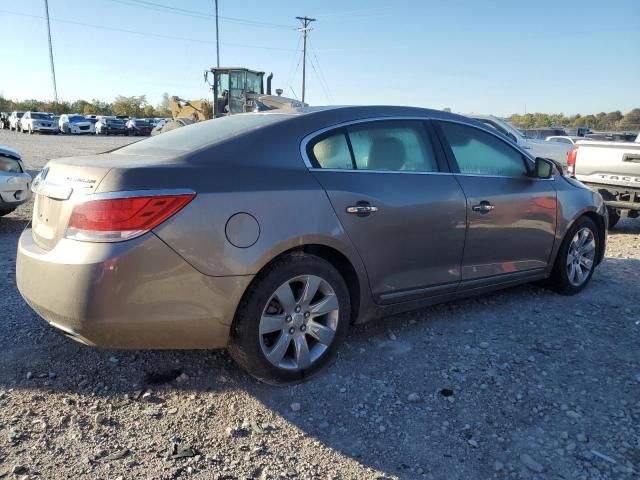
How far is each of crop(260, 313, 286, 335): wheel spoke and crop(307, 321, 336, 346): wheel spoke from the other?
0.62ft

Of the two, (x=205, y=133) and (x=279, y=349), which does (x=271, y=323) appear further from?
(x=205, y=133)

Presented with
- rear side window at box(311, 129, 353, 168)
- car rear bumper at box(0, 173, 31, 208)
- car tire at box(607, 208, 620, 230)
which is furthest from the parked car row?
rear side window at box(311, 129, 353, 168)

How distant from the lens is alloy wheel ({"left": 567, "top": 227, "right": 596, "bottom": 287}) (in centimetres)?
495

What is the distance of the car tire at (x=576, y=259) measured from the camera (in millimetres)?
4855

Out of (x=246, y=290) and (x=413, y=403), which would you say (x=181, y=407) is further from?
(x=413, y=403)

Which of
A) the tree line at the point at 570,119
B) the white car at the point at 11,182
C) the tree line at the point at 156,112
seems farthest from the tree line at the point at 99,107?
the white car at the point at 11,182

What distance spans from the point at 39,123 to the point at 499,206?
4705 cm

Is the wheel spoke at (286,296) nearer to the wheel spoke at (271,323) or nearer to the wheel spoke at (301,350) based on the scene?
the wheel spoke at (271,323)

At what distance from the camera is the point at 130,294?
2.66 m

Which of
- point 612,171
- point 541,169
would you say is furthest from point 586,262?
point 612,171

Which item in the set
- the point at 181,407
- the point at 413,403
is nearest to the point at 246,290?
the point at 181,407

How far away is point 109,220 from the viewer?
8.60 feet

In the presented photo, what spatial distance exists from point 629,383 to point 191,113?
23984mm

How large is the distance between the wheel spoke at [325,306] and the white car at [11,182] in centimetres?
486
